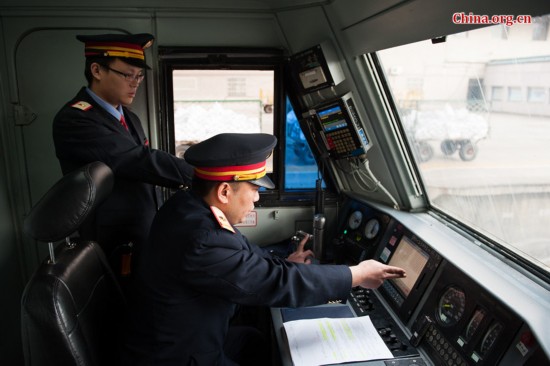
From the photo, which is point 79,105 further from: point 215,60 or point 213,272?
point 213,272

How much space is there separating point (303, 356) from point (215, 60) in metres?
1.75

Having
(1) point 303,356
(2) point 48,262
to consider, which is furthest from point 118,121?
(1) point 303,356

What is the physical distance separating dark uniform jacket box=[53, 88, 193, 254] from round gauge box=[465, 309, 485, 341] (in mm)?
1328

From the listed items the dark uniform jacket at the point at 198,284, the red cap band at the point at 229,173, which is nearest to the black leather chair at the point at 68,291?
the dark uniform jacket at the point at 198,284

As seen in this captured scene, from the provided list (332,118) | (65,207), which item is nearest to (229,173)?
(65,207)

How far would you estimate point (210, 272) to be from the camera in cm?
123

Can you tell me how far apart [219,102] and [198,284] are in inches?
59.3

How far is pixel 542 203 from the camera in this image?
1.39 meters

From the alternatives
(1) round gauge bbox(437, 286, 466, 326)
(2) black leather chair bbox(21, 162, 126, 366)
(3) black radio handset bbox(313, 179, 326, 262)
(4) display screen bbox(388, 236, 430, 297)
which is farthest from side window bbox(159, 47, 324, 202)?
(1) round gauge bbox(437, 286, 466, 326)

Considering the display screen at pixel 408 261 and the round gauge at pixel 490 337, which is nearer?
the round gauge at pixel 490 337

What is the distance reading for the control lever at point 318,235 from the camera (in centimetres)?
225

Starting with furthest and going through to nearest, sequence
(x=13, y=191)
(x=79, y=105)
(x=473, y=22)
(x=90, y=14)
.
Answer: (x=13, y=191) < (x=90, y=14) < (x=79, y=105) < (x=473, y=22)

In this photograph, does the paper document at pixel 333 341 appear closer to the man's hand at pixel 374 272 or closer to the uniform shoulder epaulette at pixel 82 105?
the man's hand at pixel 374 272

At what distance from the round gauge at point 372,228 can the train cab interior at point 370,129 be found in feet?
0.03
